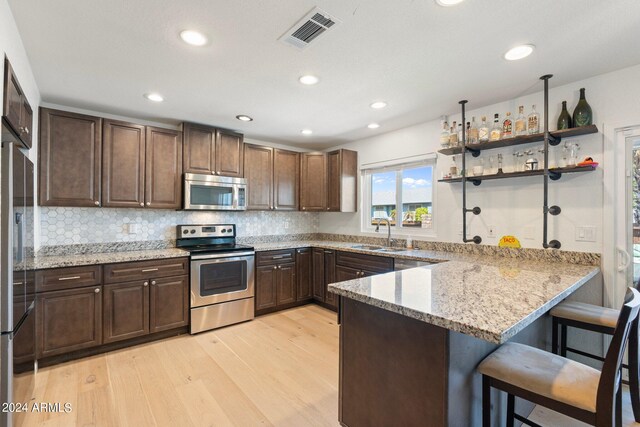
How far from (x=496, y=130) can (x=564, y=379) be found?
7.36 ft

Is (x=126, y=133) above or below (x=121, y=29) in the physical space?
below

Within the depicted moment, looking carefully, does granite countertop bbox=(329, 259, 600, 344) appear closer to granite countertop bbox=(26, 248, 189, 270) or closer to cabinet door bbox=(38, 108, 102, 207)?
granite countertop bbox=(26, 248, 189, 270)

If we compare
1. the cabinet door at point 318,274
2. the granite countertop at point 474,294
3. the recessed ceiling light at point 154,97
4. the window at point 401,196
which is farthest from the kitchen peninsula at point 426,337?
the recessed ceiling light at point 154,97

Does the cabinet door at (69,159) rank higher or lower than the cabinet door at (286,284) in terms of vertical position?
higher

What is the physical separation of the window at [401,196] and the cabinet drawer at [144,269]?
97.8 inches

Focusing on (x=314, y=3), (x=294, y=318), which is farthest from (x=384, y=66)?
(x=294, y=318)

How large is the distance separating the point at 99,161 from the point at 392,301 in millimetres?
3181

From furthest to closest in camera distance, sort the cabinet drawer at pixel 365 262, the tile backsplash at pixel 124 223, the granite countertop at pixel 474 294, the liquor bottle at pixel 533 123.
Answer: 1. the cabinet drawer at pixel 365 262
2. the tile backsplash at pixel 124 223
3. the liquor bottle at pixel 533 123
4. the granite countertop at pixel 474 294

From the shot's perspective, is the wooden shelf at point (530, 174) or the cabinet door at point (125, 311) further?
the cabinet door at point (125, 311)

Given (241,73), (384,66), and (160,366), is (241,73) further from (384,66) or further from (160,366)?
(160,366)

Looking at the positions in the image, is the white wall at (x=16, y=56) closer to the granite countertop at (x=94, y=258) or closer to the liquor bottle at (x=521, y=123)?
the granite countertop at (x=94, y=258)

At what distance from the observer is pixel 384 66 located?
225cm

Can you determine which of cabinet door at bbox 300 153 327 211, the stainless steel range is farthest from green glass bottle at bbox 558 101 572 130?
the stainless steel range

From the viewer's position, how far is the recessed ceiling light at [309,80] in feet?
8.00
